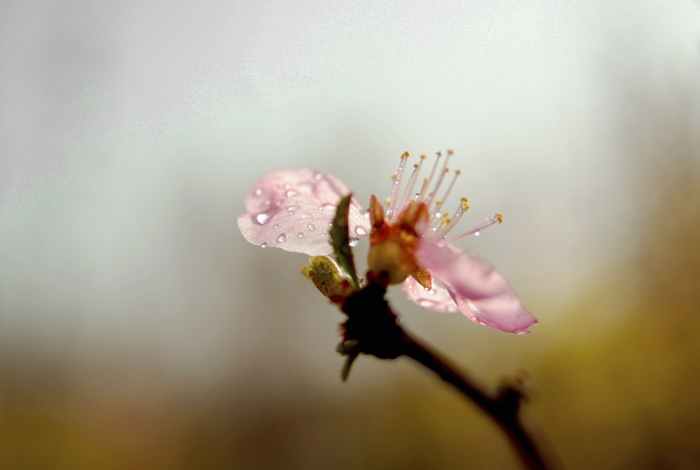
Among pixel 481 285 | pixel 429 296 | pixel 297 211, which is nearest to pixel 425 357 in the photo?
pixel 481 285

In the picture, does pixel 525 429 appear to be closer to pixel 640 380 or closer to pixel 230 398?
pixel 640 380

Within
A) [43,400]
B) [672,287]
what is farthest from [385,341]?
[43,400]

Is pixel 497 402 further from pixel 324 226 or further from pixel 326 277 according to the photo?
pixel 324 226

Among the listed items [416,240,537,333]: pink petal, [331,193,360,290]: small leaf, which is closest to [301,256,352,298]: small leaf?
[331,193,360,290]: small leaf

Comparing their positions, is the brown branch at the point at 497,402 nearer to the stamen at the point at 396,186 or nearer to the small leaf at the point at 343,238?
the small leaf at the point at 343,238

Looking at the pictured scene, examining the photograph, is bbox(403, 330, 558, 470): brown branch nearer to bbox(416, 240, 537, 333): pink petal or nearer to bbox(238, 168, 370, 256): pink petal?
bbox(416, 240, 537, 333): pink petal

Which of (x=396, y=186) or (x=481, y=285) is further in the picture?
(x=396, y=186)

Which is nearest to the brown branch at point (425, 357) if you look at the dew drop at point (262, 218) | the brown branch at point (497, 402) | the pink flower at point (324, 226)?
the brown branch at point (497, 402)
